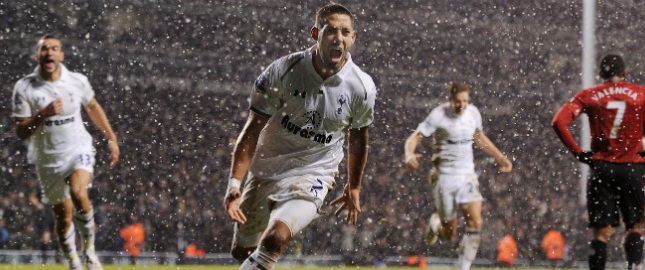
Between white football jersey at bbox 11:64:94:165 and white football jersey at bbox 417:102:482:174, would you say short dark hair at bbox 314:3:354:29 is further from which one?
white football jersey at bbox 417:102:482:174

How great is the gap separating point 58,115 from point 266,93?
354 cm

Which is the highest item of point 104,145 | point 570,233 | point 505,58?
point 505,58

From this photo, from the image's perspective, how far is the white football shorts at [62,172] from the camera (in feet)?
27.6

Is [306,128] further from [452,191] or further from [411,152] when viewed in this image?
[452,191]

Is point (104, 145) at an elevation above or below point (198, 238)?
above

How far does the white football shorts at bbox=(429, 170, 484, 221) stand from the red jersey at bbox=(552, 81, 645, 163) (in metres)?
2.54

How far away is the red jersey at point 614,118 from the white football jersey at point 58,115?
371cm

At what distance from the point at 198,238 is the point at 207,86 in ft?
41.1

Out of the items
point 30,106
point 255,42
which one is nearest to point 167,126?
point 255,42

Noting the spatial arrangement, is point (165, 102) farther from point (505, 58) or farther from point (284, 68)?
point (284, 68)

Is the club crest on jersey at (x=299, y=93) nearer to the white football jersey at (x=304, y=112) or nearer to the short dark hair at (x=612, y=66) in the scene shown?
the white football jersey at (x=304, y=112)

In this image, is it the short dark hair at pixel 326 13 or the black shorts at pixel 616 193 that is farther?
the black shorts at pixel 616 193

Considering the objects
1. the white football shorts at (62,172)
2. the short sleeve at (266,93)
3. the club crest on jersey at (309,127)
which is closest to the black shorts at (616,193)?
the club crest on jersey at (309,127)

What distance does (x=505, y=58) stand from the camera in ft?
144
